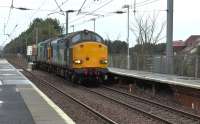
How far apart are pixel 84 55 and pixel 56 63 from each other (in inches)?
286

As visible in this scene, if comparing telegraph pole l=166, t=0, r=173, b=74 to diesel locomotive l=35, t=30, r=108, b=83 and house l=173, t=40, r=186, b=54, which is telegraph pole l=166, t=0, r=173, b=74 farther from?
house l=173, t=40, r=186, b=54

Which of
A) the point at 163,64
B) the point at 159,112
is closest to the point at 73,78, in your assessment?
the point at 163,64

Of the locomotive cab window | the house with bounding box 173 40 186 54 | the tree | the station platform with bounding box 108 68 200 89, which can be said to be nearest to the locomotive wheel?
the locomotive cab window

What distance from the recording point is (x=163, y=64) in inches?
1448

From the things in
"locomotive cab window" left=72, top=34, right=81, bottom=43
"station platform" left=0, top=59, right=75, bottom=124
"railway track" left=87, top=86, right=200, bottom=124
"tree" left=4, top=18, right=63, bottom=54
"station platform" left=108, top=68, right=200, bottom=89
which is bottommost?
"railway track" left=87, top=86, right=200, bottom=124

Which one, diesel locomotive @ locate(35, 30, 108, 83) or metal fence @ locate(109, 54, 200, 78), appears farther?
metal fence @ locate(109, 54, 200, 78)

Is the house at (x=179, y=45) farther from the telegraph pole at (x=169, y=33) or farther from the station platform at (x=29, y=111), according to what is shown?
the station platform at (x=29, y=111)

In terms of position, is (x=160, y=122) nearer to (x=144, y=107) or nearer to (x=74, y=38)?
(x=144, y=107)

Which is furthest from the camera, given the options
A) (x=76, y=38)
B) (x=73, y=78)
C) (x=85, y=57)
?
(x=73, y=78)

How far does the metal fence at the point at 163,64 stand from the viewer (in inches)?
1253

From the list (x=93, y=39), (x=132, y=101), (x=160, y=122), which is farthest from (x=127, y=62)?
(x=160, y=122)

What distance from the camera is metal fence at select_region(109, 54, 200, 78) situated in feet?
104

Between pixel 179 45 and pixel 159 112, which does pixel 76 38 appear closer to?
pixel 159 112

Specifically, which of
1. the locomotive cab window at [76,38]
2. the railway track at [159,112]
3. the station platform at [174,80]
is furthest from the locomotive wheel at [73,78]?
the railway track at [159,112]
